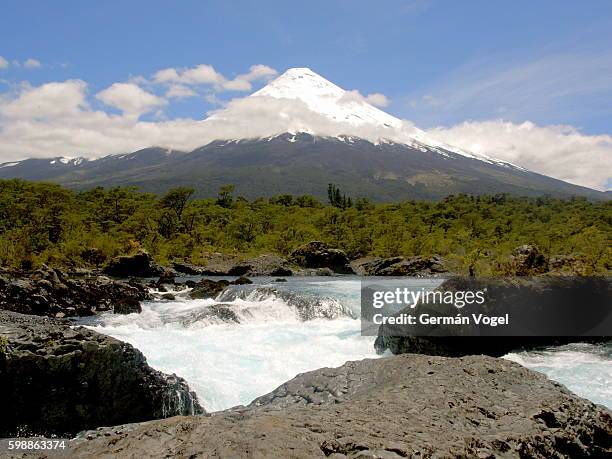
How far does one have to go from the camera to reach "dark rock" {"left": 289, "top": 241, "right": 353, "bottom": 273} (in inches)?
1650

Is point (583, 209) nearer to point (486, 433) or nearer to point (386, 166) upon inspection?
point (486, 433)

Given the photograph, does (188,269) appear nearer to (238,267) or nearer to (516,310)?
(238,267)

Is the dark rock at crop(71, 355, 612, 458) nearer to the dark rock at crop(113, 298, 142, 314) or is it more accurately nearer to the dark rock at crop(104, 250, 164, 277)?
the dark rock at crop(113, 298, 142, 314)

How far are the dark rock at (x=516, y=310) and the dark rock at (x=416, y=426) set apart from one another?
5.47 metres

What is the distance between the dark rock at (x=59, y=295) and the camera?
15633 mm

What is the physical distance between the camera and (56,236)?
3978 centimetres

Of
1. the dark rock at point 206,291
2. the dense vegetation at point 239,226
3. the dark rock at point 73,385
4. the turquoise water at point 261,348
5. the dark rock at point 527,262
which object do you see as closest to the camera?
the dark rock at point 73,385

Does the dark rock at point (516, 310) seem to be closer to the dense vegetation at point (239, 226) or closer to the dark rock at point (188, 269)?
the dense vegetation at point (239, 226)

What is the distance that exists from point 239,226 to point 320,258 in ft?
54.3

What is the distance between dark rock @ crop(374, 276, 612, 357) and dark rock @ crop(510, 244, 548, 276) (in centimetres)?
238

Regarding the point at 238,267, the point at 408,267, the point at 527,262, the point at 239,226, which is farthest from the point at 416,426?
the point at 239,226

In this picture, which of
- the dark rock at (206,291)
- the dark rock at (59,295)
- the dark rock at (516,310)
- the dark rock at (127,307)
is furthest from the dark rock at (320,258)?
the dark rock at (516,310)

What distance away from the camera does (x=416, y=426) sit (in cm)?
301

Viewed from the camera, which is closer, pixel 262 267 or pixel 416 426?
pixel 416 426
